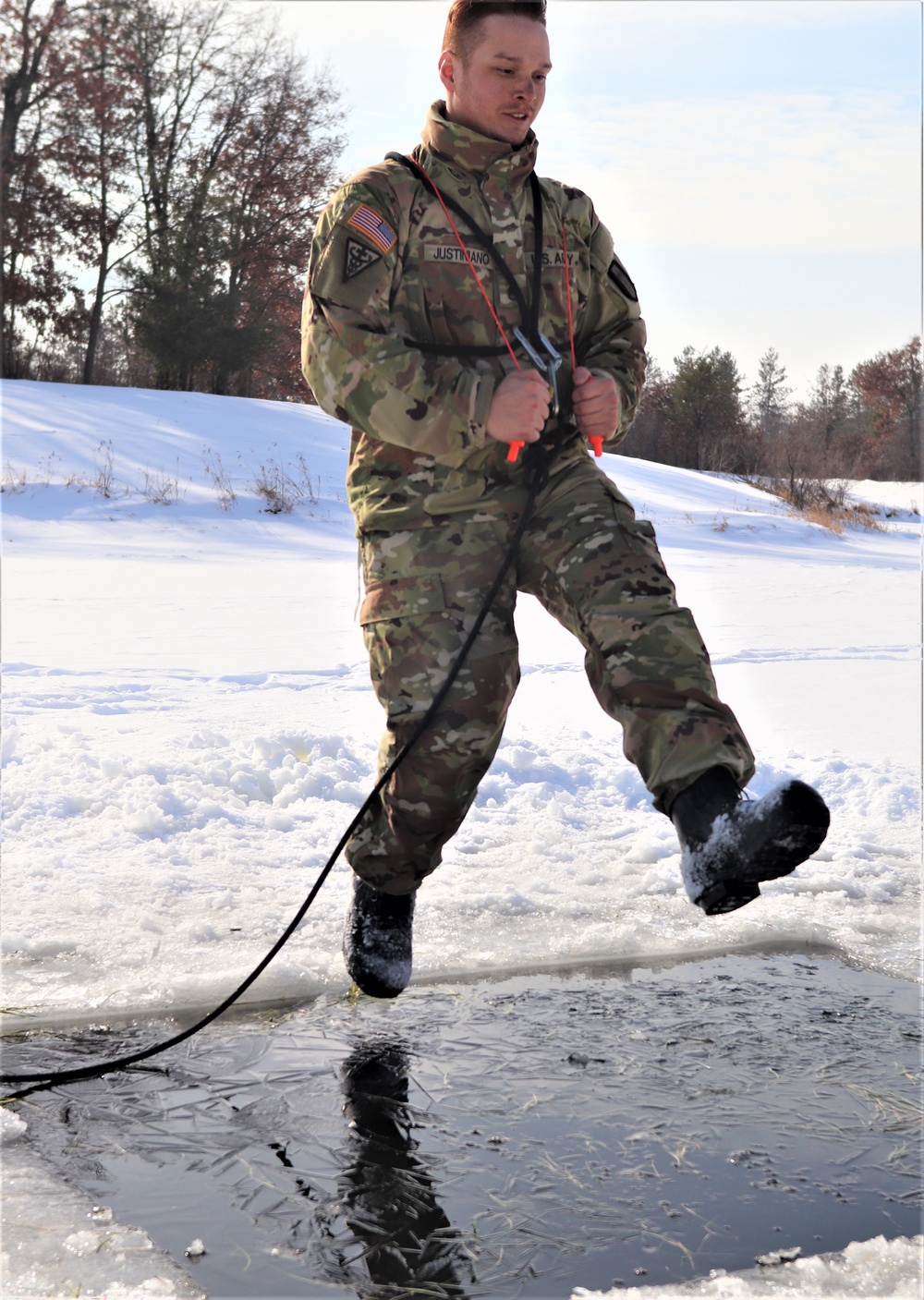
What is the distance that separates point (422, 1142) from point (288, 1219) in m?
0.34

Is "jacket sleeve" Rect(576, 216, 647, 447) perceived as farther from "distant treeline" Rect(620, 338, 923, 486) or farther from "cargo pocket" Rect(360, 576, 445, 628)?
"distant treeline" Rect(620, 338, 923, 486)

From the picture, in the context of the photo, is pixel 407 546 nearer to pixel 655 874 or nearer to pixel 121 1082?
pixel 121 1082

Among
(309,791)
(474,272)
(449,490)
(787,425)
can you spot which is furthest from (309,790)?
(787,425)

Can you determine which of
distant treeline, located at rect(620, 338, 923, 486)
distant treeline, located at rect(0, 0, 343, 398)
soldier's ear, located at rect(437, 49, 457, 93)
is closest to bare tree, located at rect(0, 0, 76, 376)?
distant treeline, located at rect(0, 0, 343, 398)

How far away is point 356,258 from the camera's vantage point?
2.55 meters

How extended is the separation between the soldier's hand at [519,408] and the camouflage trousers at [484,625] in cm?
25

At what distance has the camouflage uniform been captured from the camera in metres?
2.46

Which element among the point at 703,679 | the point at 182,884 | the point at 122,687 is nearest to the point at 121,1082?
the point at 182,884

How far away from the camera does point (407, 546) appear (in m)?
2.65

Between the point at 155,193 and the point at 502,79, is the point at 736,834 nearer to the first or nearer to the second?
the point at 502,79

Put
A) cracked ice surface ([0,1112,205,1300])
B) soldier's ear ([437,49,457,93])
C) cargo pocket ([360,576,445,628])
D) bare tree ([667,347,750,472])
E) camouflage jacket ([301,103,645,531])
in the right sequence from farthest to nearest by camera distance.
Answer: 1. bare tree ([667,347,750,472])
2. soldier's ear ([437,49,457,93])
3. cargo pocket ([360,576,445,628])
4. camouflage jacket ([301,103,645,531])
5. cracked ice surface ([0,1112,205,1300])

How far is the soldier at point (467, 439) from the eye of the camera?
2457 millimetres

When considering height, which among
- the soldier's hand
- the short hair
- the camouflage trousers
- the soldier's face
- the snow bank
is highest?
the short hair

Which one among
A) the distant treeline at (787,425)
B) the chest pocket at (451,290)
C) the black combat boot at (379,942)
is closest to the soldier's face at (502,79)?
the chest pocket at (451,290)
